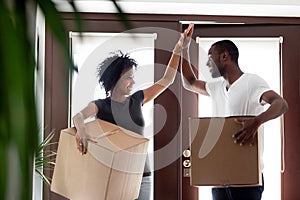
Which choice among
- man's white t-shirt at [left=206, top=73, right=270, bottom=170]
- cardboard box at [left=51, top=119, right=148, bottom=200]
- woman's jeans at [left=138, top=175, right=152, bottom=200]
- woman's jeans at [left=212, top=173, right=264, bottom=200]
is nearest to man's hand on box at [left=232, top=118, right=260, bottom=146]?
man's white t-shirt at [left=206, top=73, right=270, bottom=170]

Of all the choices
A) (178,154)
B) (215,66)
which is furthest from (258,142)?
(178,154)

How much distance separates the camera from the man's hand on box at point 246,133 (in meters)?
2.19

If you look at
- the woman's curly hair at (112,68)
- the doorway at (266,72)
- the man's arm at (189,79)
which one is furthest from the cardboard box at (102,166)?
the doorway at (266,72)

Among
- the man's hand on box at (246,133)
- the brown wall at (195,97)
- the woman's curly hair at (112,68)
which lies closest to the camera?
the man's hand on box at (246,133)

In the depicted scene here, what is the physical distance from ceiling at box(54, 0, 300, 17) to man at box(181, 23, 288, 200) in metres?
0.21

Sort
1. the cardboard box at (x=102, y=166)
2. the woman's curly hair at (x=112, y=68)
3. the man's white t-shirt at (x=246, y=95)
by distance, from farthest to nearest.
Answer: the woman's curly hair at (x=112, y=68) → the man's white t-shirt at (x=246, y=95) → the cardboard box at (x=102, y=166)

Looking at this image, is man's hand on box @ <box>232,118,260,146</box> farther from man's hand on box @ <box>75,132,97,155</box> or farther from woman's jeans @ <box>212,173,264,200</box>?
man's hand on box @ <box>75,132,97,155</box>

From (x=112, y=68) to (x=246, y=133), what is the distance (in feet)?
2.75

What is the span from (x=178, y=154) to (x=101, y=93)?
61 centimetres

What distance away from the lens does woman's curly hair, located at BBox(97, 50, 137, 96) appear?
2.53 metres

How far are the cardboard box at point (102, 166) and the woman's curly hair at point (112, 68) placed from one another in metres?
0.42

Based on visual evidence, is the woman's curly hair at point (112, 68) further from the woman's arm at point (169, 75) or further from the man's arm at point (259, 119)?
the man's arm at point (259, 119)

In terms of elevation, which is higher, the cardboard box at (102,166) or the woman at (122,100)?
the woman at (122,100)

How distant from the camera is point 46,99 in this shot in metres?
2.78
